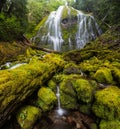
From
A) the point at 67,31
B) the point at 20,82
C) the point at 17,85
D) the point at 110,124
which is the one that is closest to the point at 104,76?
the point at 110,124

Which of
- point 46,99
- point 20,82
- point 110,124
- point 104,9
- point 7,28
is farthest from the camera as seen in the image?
point 104,9

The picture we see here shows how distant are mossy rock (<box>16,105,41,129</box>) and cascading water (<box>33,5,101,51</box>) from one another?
17.0 m

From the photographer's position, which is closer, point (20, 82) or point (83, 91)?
point (20, 82)

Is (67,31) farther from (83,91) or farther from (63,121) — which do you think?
(63,121)

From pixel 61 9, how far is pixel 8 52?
732 inches

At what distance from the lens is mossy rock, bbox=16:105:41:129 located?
5002 mm

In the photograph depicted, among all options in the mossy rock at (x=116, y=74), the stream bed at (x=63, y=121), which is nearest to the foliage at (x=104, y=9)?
the mossy rock at (x=116, y=74)

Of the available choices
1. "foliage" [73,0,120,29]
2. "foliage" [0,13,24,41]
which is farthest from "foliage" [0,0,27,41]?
"foliage" [73,0,120,29]

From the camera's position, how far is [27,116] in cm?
516

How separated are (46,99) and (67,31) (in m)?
19.6

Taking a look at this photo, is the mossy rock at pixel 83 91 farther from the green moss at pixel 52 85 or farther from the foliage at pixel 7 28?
the foliage at pixel 7 28

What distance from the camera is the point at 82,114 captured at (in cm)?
581

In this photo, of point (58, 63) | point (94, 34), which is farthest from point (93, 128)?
point (94, 34)

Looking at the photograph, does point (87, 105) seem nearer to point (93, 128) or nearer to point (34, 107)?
point (93, 128)
